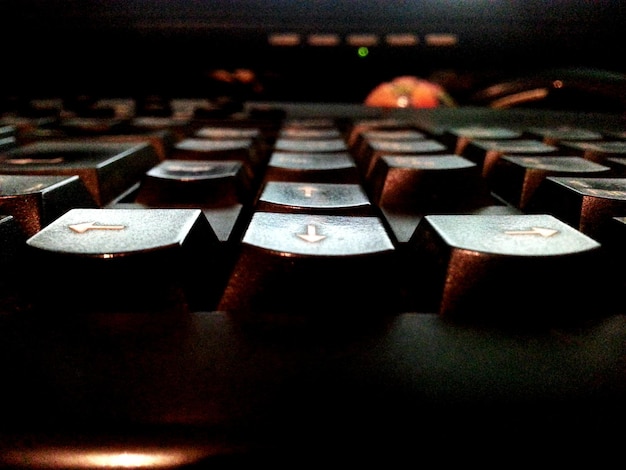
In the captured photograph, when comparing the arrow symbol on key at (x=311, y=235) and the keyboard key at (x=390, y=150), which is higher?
the arrow symbol on key at (x=311, y=235)

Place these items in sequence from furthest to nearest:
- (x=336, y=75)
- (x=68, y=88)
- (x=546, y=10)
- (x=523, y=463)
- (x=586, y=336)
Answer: (x=68, y=88)
(x=336, y=75)
(x=546, y=10)
(x=586, y=336)
(x=523, y=463)

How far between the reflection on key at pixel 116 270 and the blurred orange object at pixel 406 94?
4.06 feet

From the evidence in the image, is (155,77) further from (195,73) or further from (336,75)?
(336,75)

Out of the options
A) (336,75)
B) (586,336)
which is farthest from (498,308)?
(336,75)

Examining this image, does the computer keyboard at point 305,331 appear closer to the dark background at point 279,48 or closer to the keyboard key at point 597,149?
the keyboard key at point 597,149

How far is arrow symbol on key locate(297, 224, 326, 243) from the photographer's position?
453mm

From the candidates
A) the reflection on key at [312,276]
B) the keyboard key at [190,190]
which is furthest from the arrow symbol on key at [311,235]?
the keyboard key at [190,190]

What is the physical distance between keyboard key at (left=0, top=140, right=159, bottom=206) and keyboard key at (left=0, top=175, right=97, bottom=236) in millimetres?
38

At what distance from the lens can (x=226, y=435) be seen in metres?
0.31

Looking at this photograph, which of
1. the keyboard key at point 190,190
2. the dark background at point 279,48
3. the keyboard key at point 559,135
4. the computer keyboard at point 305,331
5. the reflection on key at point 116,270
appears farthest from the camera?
the dark background at point 279,48

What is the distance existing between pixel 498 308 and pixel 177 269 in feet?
0.93

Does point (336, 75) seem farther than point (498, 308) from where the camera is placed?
Yes

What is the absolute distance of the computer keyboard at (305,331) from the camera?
0.31m

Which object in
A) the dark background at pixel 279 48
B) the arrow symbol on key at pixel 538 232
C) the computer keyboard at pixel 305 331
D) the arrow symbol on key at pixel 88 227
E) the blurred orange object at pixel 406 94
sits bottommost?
the computer keyboard at pixel 305 331
